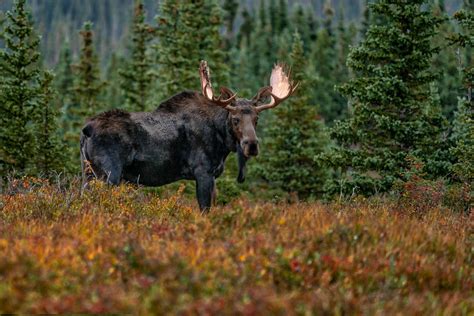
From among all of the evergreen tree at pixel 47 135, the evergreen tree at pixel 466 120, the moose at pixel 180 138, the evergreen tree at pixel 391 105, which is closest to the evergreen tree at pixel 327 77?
the evergreen tree at pixel 47 135

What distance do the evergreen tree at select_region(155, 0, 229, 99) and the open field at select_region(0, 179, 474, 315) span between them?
19215mm

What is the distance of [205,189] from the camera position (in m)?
11.2

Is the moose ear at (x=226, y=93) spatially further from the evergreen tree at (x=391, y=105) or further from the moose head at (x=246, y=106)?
the evergreen tree at (x=391, y=105)

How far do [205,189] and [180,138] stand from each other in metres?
1.12

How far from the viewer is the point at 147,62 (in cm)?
3170

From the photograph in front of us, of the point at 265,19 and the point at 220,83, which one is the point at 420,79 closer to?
the point at 220,83

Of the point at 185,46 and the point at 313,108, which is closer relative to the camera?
the point at 313,108

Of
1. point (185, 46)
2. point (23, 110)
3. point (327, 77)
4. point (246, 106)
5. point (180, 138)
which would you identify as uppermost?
point (327, 77)

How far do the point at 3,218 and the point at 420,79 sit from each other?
10.8 m

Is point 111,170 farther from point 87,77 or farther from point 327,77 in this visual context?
point 327,77

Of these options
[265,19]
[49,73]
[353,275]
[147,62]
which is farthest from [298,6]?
[353,275]

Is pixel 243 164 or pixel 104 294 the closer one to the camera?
pixel 104 294

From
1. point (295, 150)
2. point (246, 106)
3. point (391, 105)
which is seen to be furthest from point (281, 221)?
point (295, 150)

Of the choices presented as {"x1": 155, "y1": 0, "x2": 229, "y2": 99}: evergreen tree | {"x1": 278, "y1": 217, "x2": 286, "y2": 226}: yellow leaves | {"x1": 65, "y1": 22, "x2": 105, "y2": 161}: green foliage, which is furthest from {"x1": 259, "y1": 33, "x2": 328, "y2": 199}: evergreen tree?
{"x1": 278, "y1": 217, "x2": 286, "y2": 226}: yellow leaves
